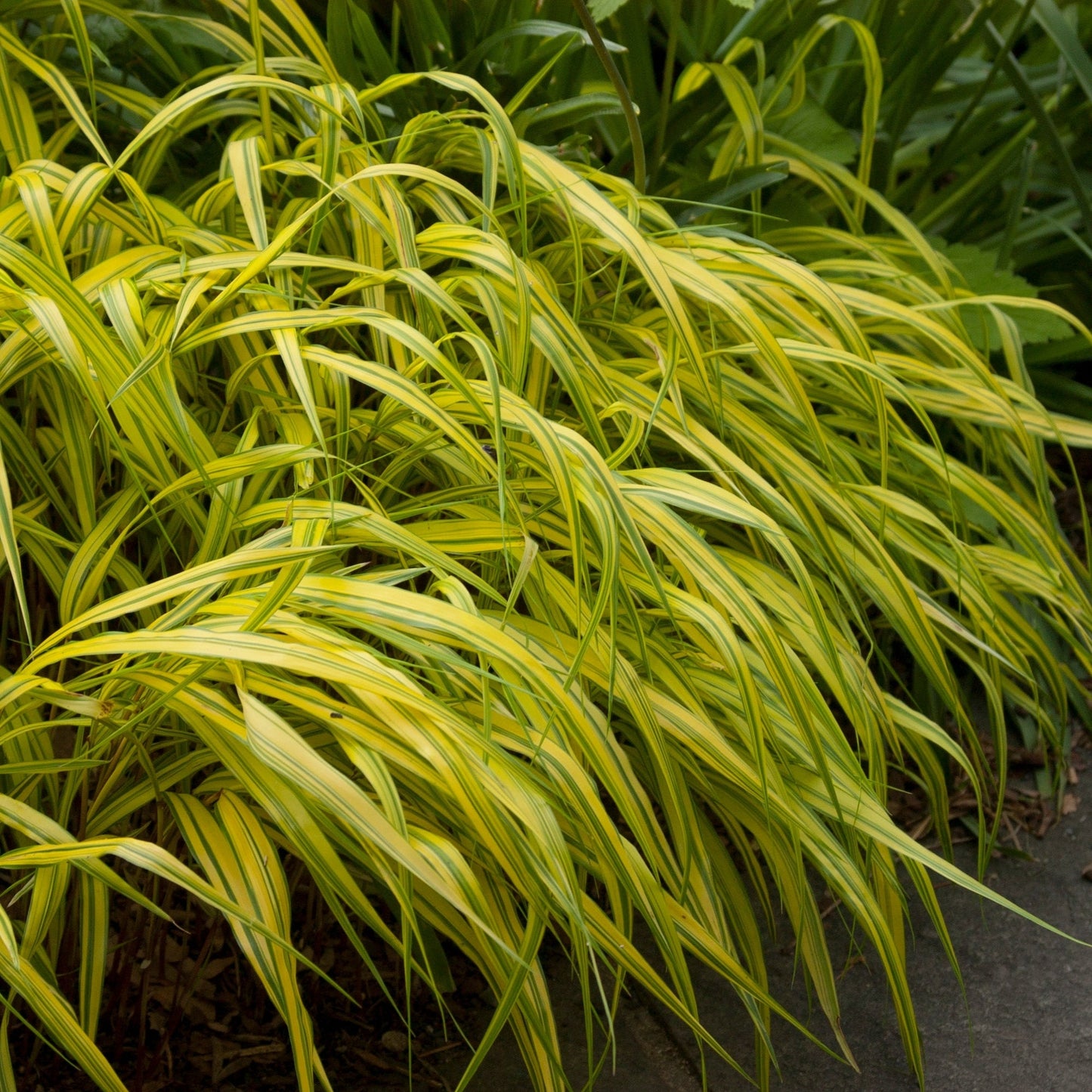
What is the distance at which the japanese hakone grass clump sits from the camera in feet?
2.45

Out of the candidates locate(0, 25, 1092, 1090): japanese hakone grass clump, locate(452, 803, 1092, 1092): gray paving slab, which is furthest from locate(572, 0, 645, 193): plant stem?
locate(452, 803, 1092, 1092): gray paving slab

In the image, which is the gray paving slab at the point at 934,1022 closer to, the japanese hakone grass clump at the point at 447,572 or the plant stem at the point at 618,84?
the japanese hakone grass clump at the point at 447,572

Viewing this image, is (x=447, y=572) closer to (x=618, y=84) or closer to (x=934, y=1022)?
(x=618, y=84)

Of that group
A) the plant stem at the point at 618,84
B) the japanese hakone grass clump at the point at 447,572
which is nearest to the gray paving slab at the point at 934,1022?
the japanese hakone grass clump at the point at 447,572

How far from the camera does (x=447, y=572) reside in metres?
0.84

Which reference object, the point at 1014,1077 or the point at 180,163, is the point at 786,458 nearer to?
the point at 1014,1077

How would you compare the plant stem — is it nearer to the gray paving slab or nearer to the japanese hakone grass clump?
the japanese hakone grass clump

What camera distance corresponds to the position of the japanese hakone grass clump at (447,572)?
75 cm

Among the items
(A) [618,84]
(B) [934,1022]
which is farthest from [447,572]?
(B) [934,1022]

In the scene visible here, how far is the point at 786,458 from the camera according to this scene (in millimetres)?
1112

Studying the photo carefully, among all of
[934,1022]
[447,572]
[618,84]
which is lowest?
[934,1022]

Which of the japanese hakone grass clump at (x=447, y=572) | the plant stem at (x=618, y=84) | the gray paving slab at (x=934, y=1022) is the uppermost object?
the plant stem at (x=618, y=84)

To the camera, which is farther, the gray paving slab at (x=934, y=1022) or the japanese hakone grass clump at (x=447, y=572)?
the gray paving slab at (x=934, y=1022)

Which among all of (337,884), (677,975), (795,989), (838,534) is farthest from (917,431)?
(337,884)
